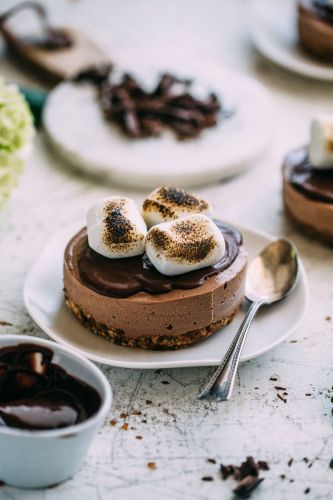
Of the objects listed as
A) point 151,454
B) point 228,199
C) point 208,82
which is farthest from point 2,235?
point 208,82

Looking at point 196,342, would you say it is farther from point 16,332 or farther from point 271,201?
point 271,201

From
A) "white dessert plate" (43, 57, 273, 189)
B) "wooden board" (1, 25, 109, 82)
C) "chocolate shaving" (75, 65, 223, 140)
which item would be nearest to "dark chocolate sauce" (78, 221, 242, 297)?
"white dessert plate" (43, 57, 273, 189)

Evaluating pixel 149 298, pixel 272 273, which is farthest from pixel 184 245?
pixel 272 273

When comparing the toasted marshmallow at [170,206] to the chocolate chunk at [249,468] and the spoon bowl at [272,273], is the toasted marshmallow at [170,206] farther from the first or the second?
the chocolate chunk at [249,468]

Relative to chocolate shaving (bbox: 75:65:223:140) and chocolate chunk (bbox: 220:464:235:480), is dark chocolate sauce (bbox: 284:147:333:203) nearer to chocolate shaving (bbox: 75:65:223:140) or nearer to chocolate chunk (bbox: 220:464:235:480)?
chocolate shaving (bbox: 75:65:223:140)

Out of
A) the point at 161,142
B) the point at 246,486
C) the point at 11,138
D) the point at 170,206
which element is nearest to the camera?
the point at 246,486

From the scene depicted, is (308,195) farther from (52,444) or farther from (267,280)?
(52,444)
